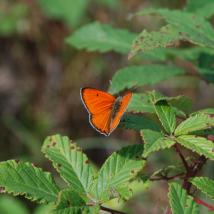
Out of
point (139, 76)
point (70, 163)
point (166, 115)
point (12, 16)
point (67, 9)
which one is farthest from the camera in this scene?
point (12, 16)

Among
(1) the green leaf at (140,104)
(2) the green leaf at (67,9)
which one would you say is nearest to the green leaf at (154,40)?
(1) the green leaf at (140,104)

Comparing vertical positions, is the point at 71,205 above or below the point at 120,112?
below

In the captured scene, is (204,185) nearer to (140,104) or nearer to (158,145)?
(158,145)

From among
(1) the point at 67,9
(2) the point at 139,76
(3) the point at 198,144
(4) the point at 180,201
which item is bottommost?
(4) the point at 180,201

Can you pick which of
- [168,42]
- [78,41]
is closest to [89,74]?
[78,41]

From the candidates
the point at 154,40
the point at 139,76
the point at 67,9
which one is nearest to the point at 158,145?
the point at 154,40

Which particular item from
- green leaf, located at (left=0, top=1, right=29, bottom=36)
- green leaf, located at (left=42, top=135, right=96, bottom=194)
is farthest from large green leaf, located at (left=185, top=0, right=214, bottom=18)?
green leaf, located at (left=0, top=1, right=29, bottom=36)
